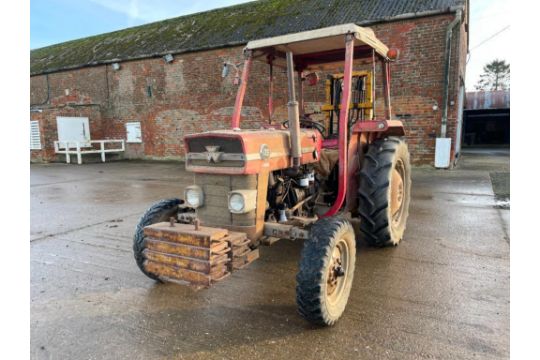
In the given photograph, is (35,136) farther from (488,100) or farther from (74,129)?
(488,100)

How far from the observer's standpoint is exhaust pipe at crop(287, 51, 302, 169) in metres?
2.64

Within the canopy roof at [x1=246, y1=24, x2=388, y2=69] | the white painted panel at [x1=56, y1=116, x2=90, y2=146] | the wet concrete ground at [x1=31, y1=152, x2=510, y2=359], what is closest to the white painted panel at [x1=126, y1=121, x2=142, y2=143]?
the white painted panel at [x1=56, y1=116, x2=90, y2=146]

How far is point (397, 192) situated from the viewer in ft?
13.1

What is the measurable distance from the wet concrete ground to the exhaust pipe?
3.66 ft

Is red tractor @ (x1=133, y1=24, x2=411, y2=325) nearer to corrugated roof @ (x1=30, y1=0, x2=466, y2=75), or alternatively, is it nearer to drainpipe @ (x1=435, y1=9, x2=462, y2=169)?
drainpipe @ (x1=435, y1=9, x2=462, y2=169)

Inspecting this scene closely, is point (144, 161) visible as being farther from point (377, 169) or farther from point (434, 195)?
point (377, 169)

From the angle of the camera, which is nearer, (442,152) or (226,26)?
(442,152)

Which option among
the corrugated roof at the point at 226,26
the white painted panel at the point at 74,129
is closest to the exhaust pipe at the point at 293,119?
the corrugated roof at the point at 226,26

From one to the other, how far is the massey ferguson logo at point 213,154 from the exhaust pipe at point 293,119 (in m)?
0.60

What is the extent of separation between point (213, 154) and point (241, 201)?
404mm

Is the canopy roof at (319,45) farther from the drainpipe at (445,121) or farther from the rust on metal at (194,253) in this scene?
the drainpipe at (445,121)

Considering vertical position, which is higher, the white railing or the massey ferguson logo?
the white railing

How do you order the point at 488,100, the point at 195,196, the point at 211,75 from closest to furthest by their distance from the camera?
the point at 195,196 → the point at 211,75 → the point at 488,100

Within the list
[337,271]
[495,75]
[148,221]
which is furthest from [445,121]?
[495,75]
